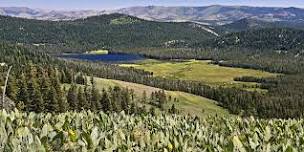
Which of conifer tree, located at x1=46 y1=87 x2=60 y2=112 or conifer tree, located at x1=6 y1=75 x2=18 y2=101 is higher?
conifer tree, located at x1=6 y1=75 x2=18 y2=101

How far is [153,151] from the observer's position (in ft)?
42.0

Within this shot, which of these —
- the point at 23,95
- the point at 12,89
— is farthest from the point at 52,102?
the point at 12,89

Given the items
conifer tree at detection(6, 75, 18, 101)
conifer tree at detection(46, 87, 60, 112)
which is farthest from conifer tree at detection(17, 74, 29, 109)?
conifer tree at detection(46, 87, 60, 112)

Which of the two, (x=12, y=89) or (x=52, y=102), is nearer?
(x=52, y=102)

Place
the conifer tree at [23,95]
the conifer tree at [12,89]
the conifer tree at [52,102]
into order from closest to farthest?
the conifer tree at [52,102] → the conifer tree at [23,95] → the conifer tree at [12,89]

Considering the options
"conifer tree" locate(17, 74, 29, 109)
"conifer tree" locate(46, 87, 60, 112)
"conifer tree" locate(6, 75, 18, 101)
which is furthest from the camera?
"conifer tree" locate(6, 75, 18, 101)

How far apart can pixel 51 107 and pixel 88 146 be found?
517ft

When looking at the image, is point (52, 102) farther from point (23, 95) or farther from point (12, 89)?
point (12, 89)

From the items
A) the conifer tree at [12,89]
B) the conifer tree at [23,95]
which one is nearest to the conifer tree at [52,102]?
the conifer tree at [23,95]

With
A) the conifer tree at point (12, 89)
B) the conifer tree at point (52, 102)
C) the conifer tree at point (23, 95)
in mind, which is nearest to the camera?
the conifer tree at point (52, 102)

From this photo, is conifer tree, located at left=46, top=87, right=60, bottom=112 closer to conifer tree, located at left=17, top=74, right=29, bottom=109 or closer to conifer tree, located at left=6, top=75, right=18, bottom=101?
conifer tree, located at left=17, top=74, right=29, bottom=109

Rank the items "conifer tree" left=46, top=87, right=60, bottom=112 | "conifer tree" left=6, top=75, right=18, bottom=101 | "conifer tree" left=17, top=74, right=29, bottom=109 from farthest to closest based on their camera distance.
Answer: "conifer tree" left=6, top=75, right=18, bottom=101, "conifer tree" left=17, top=74, right=29, bottom=109, "conifer tree" left=46, top=87, right=60, bottom=112

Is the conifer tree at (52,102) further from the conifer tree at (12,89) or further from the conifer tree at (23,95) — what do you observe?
the conifer tree at (12,89)

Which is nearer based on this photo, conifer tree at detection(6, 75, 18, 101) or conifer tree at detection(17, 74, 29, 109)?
conifer tree at detection(17, 74, 29, 109)
